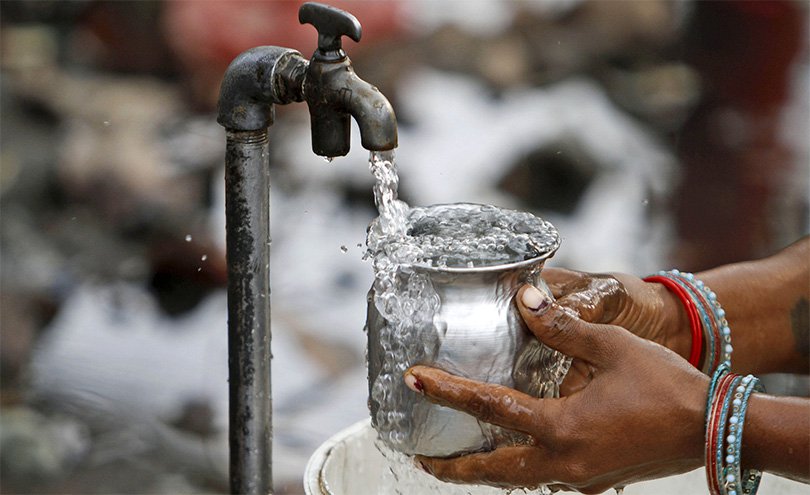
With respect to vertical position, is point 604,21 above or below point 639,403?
above

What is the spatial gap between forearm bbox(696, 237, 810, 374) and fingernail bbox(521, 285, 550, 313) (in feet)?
2.23

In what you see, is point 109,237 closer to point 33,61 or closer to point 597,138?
point 33,61

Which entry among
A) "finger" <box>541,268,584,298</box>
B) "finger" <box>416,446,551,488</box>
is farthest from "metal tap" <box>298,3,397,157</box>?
"finger" <box>541,268,584,298</box>

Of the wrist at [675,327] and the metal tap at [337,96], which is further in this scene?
the wrist at [675,327]

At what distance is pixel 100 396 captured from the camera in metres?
3.28

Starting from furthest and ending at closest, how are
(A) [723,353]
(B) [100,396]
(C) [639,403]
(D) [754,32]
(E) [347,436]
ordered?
(D) [754,32], (B) [100,396], (A) [723,353], (E) [347,436], (C) [639,403]

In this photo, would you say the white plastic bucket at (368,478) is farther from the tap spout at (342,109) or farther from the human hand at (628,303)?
the tap spout at (342,109)

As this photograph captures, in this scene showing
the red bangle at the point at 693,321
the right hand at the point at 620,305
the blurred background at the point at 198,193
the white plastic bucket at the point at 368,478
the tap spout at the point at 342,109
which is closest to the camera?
the tap spout at the point at 342,109

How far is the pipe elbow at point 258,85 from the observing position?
55.5 inches

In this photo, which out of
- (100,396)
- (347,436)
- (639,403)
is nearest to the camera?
(639,403)

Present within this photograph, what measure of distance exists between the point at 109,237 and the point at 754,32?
226 centimetres

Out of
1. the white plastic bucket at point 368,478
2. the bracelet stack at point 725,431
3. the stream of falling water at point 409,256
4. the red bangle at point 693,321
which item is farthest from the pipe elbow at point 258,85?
the red bangle at point 693,321

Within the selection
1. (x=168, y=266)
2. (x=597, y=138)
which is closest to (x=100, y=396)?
(x=168, y=266)

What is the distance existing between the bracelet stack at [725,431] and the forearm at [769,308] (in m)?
0.48
